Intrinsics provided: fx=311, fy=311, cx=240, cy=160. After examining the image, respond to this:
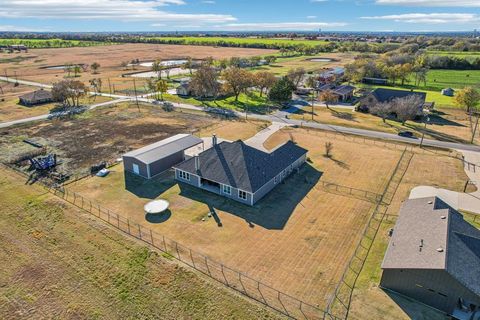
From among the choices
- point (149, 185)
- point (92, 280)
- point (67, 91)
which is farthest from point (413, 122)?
point (67, 91)

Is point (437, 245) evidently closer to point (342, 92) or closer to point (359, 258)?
point (359, 258)

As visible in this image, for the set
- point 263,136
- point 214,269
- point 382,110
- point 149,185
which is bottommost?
point 214,269

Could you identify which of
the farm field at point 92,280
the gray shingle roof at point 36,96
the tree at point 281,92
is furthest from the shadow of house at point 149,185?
the gray shingle roof at point 36,96

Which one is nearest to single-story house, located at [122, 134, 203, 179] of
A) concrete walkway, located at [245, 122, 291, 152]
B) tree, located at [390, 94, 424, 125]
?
concrete walkway, located at [245, 122, 291, 152]

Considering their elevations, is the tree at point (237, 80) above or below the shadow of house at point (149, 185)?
above

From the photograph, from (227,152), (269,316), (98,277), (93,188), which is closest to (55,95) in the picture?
(93,188)

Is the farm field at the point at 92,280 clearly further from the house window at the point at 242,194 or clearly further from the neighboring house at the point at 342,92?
the neighboring house at the point at 342,92

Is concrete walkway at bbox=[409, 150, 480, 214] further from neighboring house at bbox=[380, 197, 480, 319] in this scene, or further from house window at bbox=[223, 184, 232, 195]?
house window at bbox=[223, 184, 232, 195]
